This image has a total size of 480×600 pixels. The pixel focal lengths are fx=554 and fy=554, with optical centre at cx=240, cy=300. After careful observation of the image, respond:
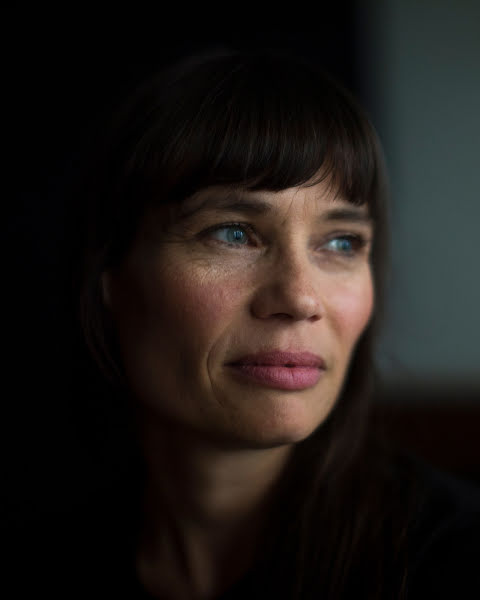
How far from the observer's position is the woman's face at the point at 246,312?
0.88 meters

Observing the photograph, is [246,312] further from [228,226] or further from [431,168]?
[431,168]

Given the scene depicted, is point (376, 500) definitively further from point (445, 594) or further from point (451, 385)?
point (451, 385)

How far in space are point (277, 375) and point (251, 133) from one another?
385mm

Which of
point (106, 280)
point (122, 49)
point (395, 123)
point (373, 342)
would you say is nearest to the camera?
point (106, 280)

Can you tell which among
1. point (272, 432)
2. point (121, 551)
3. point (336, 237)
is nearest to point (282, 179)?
point (336, 237)

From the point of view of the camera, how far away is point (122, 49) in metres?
1.68

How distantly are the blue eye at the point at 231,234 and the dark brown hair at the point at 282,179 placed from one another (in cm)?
8

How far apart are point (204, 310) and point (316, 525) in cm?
45

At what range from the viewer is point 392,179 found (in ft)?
5.97

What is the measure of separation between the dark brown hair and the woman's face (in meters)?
0.05

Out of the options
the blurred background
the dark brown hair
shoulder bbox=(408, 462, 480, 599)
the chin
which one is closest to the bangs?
the dark brown hair

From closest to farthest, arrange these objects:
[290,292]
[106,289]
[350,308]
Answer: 1. [290,292]
2. [350,308]
3. [106,289]

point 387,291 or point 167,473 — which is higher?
point 387,291

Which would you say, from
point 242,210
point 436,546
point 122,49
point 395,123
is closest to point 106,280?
point 242,210
